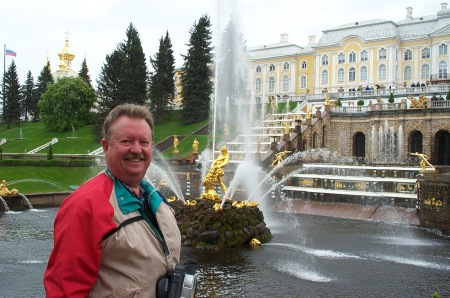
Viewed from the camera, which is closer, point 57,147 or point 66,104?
point 57,147

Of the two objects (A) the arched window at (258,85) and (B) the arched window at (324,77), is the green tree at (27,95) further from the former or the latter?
(B) the arched window at (324,77)

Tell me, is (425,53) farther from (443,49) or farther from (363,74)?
(363,74)

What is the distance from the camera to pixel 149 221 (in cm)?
271

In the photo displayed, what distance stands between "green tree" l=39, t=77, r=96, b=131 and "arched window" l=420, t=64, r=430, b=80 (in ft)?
157

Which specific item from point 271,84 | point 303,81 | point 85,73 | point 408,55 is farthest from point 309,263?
point 85,73

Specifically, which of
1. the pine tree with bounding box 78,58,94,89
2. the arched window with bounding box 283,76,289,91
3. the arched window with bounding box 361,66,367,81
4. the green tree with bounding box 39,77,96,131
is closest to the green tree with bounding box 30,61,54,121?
the pine tree with bounding box 78,58,94,89

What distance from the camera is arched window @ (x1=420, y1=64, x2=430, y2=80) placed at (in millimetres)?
66250

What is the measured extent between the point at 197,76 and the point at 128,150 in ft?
176

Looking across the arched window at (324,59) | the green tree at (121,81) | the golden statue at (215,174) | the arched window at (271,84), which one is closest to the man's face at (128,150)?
the golden statue at (215,174)

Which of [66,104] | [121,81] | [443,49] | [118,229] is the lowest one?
[118,229]

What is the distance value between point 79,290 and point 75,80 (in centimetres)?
6652

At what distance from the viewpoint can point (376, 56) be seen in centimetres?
6762

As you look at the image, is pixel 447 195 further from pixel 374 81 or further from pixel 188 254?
pixel 374 81

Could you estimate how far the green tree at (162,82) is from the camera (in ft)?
194
